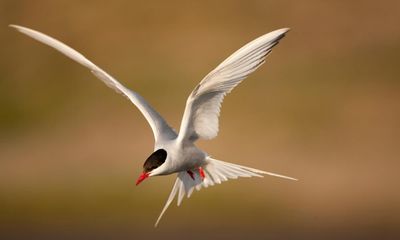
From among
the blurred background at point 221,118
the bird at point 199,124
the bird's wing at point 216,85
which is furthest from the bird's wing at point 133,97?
the blurred background at point 221,118

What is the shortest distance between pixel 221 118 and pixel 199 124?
5.22m

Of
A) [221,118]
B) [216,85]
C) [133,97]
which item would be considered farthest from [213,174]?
[221,118]

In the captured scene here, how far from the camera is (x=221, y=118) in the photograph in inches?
518

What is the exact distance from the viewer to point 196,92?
7.52m

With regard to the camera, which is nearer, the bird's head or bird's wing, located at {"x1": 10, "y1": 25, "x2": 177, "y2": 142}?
the bird's head

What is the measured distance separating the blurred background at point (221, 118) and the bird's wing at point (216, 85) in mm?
3648

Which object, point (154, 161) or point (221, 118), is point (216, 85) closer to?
point (154, 161)

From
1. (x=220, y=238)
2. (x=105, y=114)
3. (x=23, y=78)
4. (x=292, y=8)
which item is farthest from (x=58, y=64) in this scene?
(x=220, y=238)

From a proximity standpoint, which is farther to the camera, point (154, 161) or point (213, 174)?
point (213, 174)

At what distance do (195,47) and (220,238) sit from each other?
3515 mm

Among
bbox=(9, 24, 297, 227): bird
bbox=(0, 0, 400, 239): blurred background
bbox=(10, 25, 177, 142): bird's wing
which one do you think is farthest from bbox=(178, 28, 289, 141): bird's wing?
bbox=(0, 0, 400, 239): blurred background

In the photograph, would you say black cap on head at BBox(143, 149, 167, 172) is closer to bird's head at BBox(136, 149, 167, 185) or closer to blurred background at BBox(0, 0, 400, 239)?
bird's head at BBox(136, 149, 167, 185)

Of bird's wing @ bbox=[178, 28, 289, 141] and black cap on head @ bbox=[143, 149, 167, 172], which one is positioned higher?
Result: bird's wing @ bbox=[178, 28, 289, 141]

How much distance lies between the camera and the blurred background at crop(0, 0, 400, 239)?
12.0 metres
